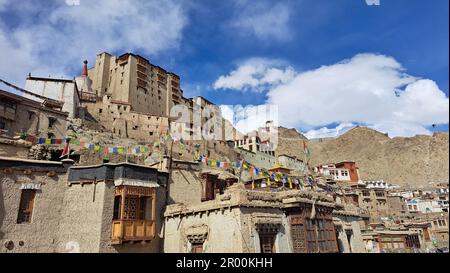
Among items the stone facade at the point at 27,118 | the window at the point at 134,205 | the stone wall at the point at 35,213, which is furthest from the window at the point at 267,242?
the stone facade at the point at 27,118

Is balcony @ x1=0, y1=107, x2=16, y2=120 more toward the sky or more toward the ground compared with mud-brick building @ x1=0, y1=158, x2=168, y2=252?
more toward the sky

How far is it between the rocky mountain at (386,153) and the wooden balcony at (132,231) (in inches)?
→ 2961

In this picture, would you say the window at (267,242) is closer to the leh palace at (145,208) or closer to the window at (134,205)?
the leh palace at (145,208)

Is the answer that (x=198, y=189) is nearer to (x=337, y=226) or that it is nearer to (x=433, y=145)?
(x=337, y=226)

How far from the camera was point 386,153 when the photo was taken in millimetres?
122000

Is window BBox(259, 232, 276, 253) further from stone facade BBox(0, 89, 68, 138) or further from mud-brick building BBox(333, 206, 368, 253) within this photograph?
stone facade BBox(0, 89, 68, 138)

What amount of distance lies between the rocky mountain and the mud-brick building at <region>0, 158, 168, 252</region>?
7528cm

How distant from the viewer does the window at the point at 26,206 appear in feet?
56.7

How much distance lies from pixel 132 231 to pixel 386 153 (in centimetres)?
12338

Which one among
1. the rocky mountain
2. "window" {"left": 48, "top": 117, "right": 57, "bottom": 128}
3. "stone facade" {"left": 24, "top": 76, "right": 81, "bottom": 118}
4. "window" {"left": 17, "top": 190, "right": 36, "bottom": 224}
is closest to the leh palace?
"window" {"left": 17, "top": 190, "right": 36, "bottom": 224}

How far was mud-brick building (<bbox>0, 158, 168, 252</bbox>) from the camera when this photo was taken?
17.1 m

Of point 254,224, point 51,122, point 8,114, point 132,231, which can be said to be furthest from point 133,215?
point 51,122

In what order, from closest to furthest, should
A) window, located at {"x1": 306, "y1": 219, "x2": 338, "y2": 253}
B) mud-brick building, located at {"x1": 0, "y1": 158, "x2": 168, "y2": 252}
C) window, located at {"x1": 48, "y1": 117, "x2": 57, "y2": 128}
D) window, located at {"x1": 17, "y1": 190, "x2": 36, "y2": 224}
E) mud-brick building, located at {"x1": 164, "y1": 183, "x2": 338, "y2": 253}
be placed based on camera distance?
mud-brick building, located at {"x1": 164, "y1": 183, "x2": 338, "y2": 253}
mud-brick building, located at {"x1": 0, "y1": 158, "x2": 168, "y2": 252}
window, located at {"x1": 17, "y1": 190, "x2": 36, "y2": 224}
window, located at {"x1": 306, "y1": 219, "x2": 338, "y2": 253}
window, located at {"x1": 48, "y1": 117, "x2": 57, "y2": 128}

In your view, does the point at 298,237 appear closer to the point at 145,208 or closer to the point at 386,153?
the point at 145,208
